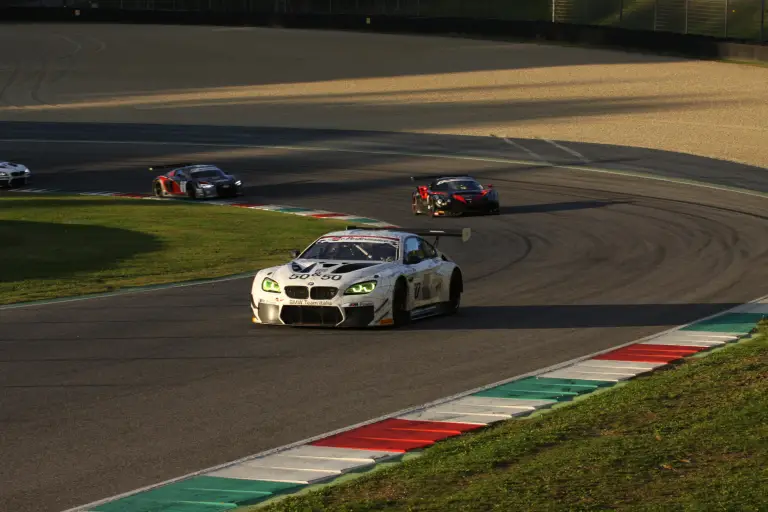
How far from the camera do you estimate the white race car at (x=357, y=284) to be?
18219 millimetres

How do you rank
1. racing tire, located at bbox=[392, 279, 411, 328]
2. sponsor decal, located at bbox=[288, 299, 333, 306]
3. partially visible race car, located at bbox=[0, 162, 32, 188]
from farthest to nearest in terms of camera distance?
1. partially visible race car, located at bbox=[0, 162, 32, 188]
2. racing tire, located at bbox=[392, 279, 411, 328]
3. sponsor decal, located at bbox=[288, 299, 333, 306]

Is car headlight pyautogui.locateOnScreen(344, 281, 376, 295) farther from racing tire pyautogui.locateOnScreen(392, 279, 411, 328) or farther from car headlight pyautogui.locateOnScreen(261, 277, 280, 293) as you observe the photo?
car headlight pyautogui.locateOnScreen(261, 277, 280, 293)

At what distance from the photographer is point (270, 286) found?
727 inches

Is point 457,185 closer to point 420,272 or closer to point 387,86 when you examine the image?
point 420,272

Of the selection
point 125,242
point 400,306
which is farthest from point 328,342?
point 125,242

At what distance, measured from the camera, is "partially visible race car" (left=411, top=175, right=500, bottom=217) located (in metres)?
38.2

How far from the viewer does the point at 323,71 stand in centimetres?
7681

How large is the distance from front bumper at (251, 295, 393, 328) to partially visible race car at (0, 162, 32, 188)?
30599mm

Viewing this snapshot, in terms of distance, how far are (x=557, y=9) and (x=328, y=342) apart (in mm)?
66449

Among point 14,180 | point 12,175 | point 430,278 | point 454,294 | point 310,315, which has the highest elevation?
point 430,278

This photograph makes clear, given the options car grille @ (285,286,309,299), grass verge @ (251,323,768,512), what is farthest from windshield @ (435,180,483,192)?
grass verge @ (251,323,768,512)

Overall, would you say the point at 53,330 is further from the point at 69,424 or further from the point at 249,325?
the point at 69,424

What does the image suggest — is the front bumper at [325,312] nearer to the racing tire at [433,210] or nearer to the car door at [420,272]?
the car door at [420,272]

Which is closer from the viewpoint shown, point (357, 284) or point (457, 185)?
point (357, 284)
